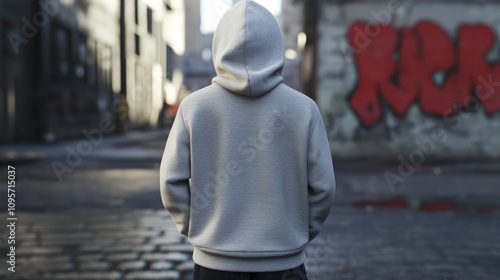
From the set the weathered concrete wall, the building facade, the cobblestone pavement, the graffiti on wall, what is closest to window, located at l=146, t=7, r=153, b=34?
the building facade

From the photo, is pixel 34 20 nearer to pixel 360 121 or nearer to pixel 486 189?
pixel 360 121

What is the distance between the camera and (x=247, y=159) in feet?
6.86

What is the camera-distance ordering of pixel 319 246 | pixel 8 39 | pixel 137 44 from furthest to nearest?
pixel 137 44
pixel 8 39
pixel 319 246

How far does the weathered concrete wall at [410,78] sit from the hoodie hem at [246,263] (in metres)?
11.5

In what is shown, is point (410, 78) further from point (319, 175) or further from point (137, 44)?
point (137, 44)

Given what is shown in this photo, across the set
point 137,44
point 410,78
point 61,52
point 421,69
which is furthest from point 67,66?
point 421,69

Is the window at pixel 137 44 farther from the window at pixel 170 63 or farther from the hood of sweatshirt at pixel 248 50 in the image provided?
the hood of sweatshirt at pixel 248 50

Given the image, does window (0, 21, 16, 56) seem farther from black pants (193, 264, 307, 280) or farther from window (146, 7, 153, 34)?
window (146, 7, 153, 34)

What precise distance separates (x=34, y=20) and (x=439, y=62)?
38.6 ft

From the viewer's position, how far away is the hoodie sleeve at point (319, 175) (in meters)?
2.10

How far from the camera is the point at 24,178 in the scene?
10.3 m

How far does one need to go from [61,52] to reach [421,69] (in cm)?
1215

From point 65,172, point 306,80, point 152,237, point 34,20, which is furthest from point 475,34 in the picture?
point 34,20

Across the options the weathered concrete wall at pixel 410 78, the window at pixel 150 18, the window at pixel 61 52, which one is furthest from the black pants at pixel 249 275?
the window at pixel 150 18
